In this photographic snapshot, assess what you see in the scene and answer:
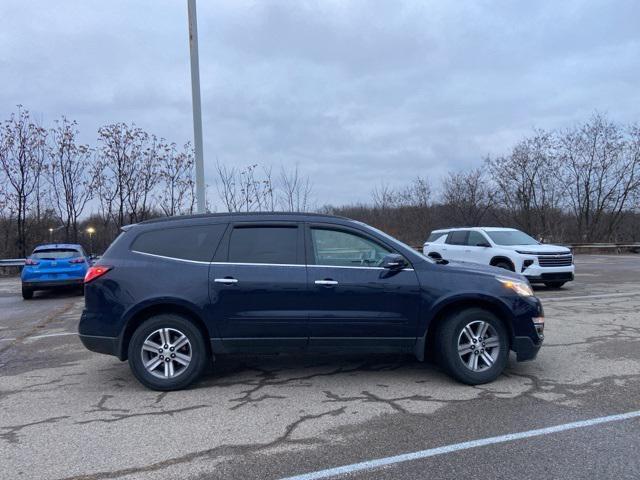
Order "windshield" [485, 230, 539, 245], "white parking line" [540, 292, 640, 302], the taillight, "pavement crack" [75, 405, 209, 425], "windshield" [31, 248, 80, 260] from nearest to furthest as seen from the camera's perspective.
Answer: "pavement crack" [75, 405, 209, 425] → the taillight → "white parking line" [540, 292, 640, 302] → "windshield" [31, 248, 80, 260] → "windshield" [485, 230, 539, 245]

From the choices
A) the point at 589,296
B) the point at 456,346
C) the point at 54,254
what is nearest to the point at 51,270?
the point at 54,254

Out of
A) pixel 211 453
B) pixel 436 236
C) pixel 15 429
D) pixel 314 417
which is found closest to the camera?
pixel 211 453

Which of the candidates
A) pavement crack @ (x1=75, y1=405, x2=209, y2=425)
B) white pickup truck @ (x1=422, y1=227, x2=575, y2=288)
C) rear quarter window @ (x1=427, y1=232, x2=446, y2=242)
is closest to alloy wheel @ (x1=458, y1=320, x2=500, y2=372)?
pavement crack @ (x1=75, y1=405, x2=209, y2=425)

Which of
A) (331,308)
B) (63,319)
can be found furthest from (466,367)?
(63,319)

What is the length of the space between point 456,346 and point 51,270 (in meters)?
12.5

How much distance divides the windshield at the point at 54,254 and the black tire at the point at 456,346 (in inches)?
486

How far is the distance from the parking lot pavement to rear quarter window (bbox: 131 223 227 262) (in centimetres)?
143

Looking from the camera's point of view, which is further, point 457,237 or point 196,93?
point 457,237

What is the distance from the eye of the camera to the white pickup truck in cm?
1389

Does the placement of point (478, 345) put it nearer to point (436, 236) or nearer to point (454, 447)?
point (454, 447)

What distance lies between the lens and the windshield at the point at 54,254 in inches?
565

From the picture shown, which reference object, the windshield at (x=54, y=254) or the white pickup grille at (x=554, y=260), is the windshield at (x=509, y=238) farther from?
the windshield at (x=54, y=254)

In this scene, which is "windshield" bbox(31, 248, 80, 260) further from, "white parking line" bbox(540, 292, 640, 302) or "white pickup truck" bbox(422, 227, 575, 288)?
"white parking line" bbox(540, 292, 640, 302)

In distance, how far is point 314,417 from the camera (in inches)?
182
